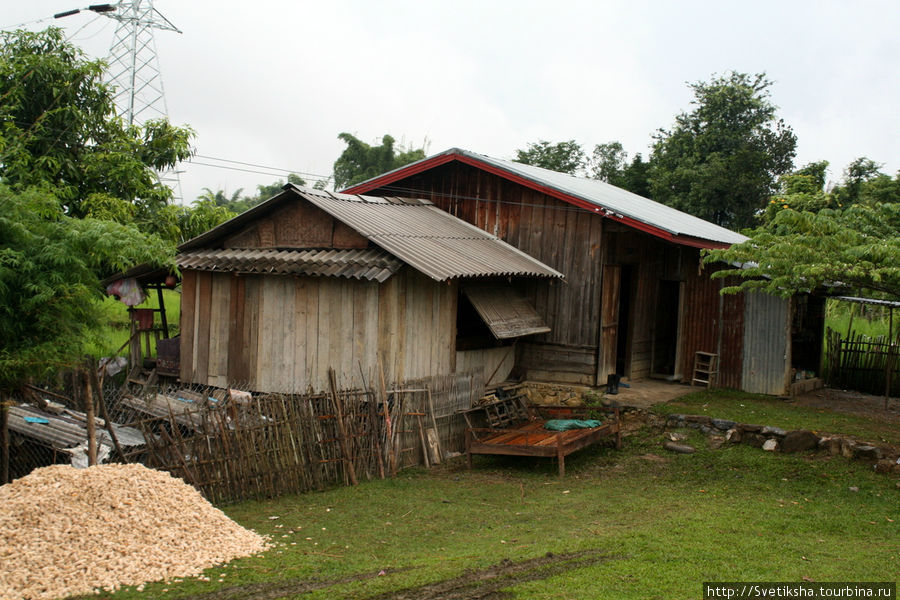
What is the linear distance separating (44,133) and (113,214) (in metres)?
2.04

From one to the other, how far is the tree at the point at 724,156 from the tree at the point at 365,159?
1472 cm

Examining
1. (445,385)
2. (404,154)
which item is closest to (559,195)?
(445,385)

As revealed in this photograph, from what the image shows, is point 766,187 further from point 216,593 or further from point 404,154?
point 216,593

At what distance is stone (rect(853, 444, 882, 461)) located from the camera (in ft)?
33.1

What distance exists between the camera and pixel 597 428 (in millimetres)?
11484

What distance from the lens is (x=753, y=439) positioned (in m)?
11.2

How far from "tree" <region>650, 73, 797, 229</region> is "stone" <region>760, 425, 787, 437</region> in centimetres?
2324

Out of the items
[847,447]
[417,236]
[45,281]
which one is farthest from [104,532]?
[847,447]

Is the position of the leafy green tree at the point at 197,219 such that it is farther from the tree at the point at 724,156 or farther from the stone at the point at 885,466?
the tree at the point at 724,156

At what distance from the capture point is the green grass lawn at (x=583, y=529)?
6.19 meters

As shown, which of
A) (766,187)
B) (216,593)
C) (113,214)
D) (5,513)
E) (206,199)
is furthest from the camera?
(766,187)

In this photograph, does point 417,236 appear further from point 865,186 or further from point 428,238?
point 865,186

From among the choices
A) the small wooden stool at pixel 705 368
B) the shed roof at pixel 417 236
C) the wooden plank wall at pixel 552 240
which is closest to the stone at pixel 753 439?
the small wooden stool at pixel 705 368

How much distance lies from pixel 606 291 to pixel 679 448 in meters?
3.58
